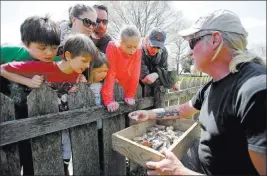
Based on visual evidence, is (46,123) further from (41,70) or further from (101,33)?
(101,33)

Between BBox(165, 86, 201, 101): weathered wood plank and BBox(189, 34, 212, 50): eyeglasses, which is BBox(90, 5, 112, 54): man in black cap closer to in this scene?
BBox(189, 34, 212, 50): eyeglasses

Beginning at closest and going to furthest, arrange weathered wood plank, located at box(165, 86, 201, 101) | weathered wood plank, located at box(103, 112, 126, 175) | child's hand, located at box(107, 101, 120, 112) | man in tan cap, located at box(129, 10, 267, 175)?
man in tan cap, located at box(129, 10, 267, 175), child's hand, located at box(107, 101, 120, 112), weathered wood plank, located at box(103, 112, 126, 175), weathered wood plank, located at box(165, 86, 201, 101)

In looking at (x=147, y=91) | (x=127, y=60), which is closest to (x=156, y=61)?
(x=147, y=91)

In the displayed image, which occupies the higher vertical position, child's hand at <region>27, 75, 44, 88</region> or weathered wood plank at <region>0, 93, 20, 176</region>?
child's hand at <region>27, 75, 44, 88</region>

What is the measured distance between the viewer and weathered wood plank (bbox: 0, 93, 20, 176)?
165cm

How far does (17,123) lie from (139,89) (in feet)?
5.66

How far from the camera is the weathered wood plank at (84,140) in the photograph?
85.3 inches

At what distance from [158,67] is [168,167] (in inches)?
76.4

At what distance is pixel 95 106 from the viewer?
2.33 m

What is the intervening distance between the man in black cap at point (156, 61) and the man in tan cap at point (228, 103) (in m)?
1.28

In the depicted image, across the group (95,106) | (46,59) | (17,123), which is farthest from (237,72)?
(17,123)

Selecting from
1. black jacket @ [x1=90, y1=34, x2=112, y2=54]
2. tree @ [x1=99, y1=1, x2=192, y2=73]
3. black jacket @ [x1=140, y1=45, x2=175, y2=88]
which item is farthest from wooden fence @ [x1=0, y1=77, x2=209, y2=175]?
tree @ [x1=99, y1=1, x2=192, y2=73]

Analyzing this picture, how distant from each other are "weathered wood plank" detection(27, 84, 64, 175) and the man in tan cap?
3.00 ft

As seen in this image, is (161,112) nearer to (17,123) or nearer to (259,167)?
(259,167)
